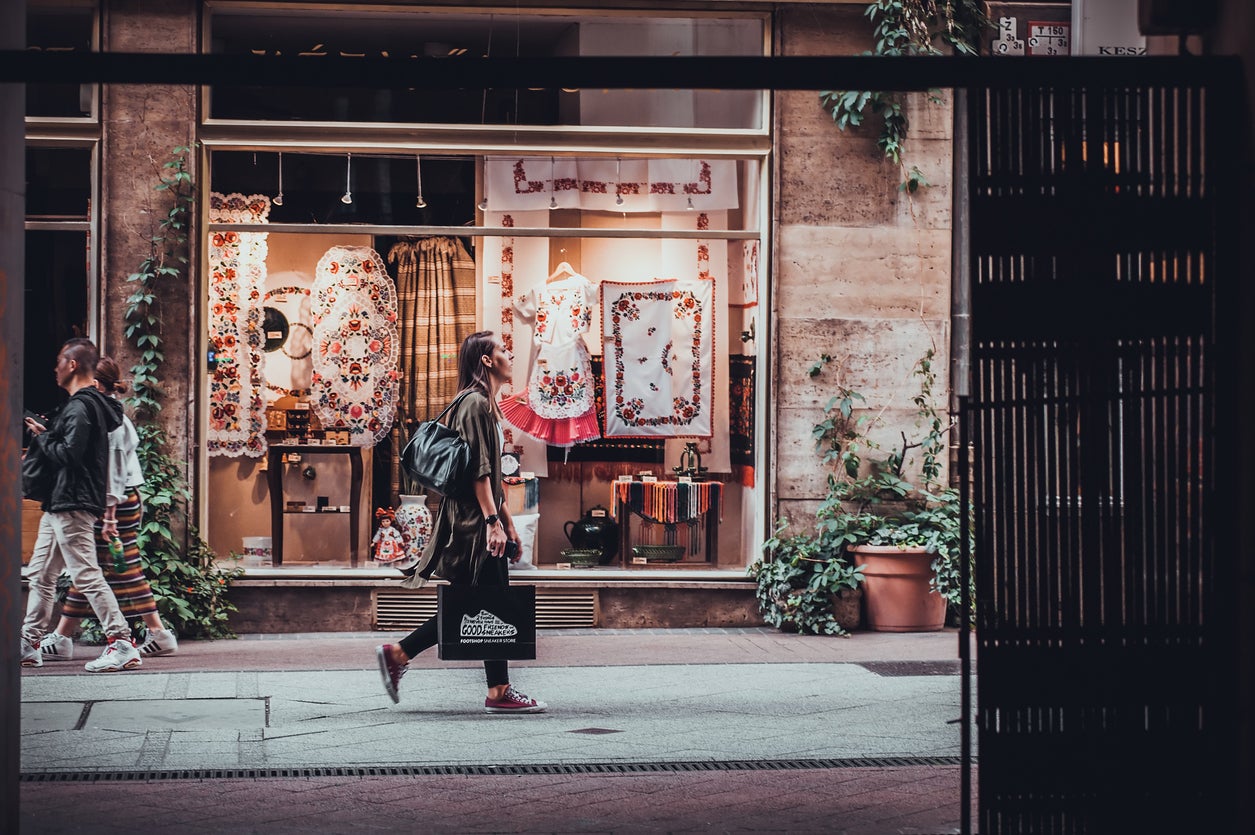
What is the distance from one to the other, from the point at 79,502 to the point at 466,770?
12.7 ft

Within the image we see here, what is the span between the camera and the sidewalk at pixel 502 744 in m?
6.25

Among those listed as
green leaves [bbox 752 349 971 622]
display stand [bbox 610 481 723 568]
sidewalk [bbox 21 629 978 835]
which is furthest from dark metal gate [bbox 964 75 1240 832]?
display stand [bbox 610 481 723 568]

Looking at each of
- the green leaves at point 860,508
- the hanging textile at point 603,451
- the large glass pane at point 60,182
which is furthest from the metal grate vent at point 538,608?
the large glass pane at point 60,182

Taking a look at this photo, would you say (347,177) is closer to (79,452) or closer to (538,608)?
(79,452)

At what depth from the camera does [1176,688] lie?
17.1ft

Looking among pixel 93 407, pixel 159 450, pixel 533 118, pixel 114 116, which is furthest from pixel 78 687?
pixel 533 118

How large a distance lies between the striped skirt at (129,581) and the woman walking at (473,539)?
2678mm

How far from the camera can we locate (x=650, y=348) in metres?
12.3

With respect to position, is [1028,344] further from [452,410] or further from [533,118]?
[533,118]

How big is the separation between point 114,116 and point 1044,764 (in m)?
8.92

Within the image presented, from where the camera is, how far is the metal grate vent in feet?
38.5

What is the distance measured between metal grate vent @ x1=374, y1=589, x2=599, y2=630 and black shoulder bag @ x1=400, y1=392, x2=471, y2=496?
12.1 feet

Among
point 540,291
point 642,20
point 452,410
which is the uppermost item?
point 642,20

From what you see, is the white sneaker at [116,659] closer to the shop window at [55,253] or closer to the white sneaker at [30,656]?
the white sneaker at [30,656]
